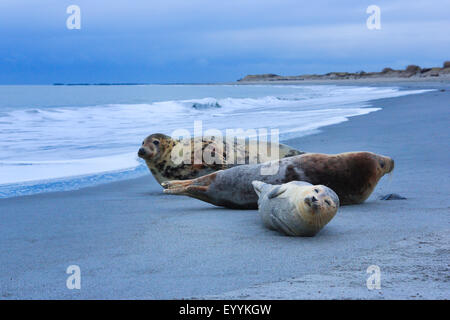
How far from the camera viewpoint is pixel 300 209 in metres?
3.78

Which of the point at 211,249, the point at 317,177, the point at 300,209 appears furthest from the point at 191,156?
the point at 211,249

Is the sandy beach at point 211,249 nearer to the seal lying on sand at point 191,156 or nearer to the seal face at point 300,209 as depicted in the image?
the seal face at point 300,209

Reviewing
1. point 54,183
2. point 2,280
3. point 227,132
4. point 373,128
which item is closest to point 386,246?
point 2,280

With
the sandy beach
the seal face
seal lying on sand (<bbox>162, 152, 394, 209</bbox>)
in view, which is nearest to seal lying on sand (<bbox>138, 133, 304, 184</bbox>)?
the sandy beach

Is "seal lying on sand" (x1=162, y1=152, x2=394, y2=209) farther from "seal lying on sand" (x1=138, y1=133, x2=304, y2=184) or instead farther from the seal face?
"seal lying on sand" (x1=138, y1=133, x2=304, y2=184)

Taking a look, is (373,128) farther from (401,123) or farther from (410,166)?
(410,166)

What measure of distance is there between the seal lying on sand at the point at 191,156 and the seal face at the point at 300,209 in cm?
211

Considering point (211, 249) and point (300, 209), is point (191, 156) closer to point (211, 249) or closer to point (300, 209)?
point (300, 209)

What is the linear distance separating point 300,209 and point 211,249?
0.67 metres

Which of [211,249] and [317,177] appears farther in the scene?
[317,177]

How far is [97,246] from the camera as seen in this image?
12.2 feet

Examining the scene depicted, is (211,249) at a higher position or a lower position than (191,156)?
lower

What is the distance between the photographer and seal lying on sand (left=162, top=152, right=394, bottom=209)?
479cm

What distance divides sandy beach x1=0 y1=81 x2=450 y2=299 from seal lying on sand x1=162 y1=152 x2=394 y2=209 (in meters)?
0.14
